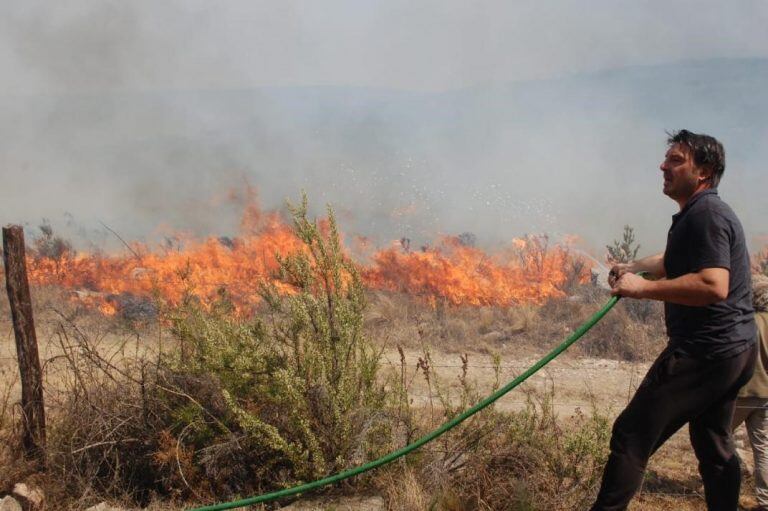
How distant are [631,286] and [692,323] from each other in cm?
34

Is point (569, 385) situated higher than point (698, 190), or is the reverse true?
point (698, 190)

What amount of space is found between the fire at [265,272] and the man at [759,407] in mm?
6476

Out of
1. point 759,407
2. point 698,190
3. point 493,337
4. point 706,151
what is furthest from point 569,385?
point 706,151

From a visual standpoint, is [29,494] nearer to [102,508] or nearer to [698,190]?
[102,508]

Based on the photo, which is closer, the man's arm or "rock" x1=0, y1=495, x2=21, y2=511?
the man's arm

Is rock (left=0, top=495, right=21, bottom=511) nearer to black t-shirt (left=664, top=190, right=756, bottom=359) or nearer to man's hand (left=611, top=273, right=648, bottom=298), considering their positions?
man's hand (left=611, top=273, right=648, bottom=298)

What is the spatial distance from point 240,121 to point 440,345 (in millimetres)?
13040

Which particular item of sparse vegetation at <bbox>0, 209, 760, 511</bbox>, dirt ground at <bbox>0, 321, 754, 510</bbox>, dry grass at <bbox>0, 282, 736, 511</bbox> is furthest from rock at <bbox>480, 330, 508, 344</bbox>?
sparse vegetation at <bbox>0, 209, 760, 511</bbox>

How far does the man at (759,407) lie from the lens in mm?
3684

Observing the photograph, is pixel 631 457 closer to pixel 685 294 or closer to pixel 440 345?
pixel 685 294

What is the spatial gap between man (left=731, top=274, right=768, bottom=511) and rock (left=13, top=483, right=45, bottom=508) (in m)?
4.29

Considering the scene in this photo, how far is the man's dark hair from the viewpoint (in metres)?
2.70

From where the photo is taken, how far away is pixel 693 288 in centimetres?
246

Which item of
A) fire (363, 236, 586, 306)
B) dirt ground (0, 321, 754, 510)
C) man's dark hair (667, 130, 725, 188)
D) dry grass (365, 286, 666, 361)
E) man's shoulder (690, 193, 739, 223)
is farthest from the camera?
fire (363, 236, 586, 306)
